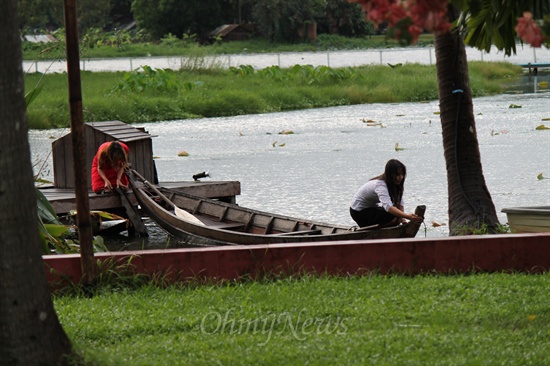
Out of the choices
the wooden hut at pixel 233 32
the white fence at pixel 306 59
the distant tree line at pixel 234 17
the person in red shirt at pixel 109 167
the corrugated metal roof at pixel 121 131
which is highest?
the distant tree line at pixel 234 17

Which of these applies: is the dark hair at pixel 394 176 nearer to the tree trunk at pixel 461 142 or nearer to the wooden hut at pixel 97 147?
the tree trunk at pixel 461 142

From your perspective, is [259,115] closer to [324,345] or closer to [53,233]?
[53,233]

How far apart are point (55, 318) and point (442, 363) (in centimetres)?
219

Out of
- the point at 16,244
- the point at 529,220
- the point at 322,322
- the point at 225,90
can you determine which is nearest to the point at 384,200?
the point at 529,220

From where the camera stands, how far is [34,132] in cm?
3177

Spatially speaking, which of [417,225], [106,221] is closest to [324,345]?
[417,225]

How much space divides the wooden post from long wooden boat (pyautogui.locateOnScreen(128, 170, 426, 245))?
305cm

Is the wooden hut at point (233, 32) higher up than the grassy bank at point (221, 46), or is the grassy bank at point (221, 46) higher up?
the wooden hut at point (233, 32)

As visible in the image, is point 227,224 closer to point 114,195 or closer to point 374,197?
point 114,195

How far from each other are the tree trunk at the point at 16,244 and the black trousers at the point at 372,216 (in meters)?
5.92

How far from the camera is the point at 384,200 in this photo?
1097cm

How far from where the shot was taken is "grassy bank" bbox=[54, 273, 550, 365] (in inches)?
241

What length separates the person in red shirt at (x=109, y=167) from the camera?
1425 cm

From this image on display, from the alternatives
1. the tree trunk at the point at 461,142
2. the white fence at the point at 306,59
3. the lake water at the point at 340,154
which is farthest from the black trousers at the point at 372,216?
the white fence at the point at 306,59
